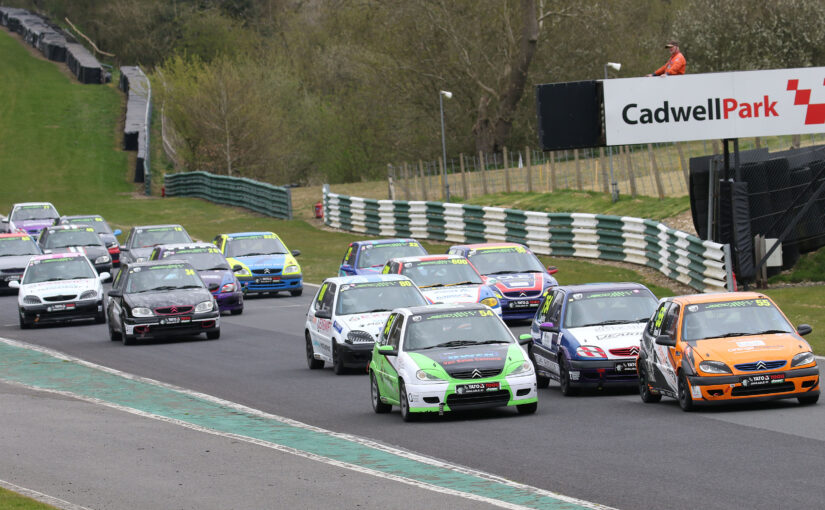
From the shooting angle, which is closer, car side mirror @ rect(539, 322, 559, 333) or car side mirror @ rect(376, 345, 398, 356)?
car side mirror @ rect(376, 345, 398, 356)

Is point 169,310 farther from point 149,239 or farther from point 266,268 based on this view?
point 149,239

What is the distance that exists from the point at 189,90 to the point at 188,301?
1772 inches

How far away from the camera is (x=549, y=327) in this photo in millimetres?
17500

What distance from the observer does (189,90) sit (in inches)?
2675

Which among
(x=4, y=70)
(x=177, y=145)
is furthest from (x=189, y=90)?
(x=4, y=70)

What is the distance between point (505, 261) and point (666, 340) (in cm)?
1217

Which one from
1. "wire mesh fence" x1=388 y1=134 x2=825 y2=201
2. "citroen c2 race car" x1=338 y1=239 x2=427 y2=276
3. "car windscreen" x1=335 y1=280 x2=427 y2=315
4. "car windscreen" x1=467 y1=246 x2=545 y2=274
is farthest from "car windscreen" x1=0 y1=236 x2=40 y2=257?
"car windscreen" x1=335 y1=280 x2=427 y2=315

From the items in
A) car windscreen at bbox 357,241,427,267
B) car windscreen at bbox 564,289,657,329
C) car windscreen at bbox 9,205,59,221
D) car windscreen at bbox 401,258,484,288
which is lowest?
car windscreen at bbox 564,289,657,329

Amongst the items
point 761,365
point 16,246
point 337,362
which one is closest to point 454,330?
point 761,365

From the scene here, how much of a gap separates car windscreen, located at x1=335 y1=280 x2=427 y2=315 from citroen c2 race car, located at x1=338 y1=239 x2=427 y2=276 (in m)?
8.17

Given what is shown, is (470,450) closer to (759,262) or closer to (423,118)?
(759,262)

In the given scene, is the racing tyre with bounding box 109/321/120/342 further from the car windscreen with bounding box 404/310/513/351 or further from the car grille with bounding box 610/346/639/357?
the car grille with bounding box 610/346/639/357

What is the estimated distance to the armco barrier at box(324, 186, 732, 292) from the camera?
28.3 metres

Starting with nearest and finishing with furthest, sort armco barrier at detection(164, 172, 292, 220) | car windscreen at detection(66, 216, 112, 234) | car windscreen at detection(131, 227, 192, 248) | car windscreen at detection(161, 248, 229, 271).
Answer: car windscreen at detection(161, 248, 229, 271) < car windscreen at detection(131, 227, 192, 248) < car windscreen at detection(66, 216, 112, 234) < armco barrier at detection(164, 172, 292, 220)
